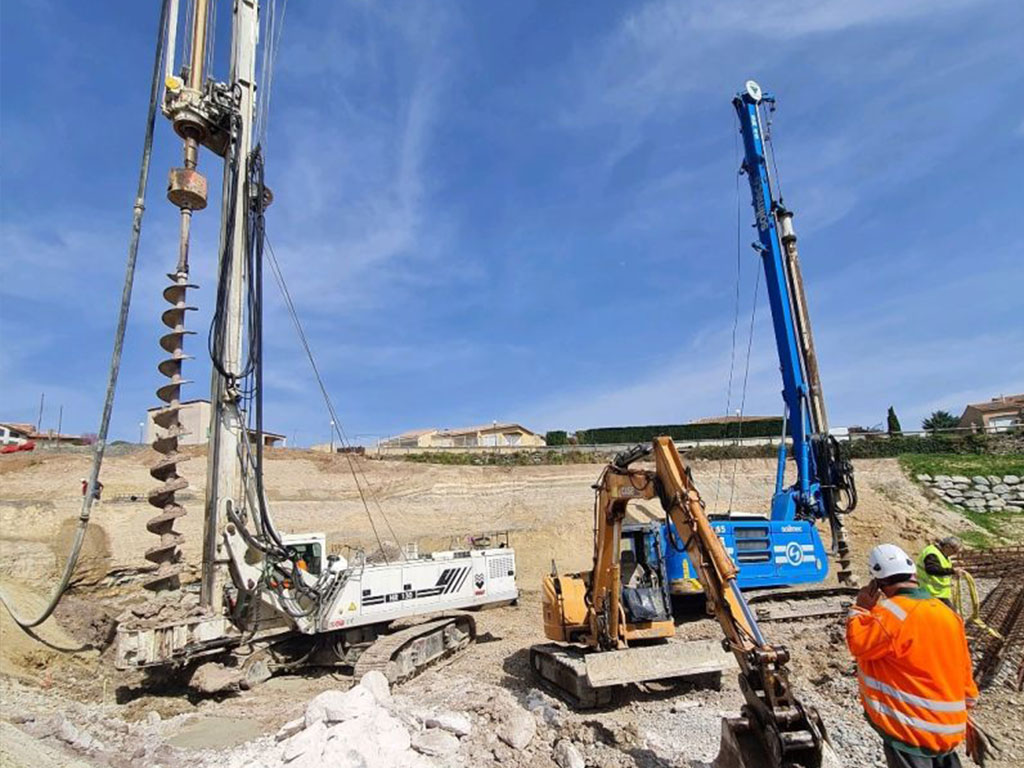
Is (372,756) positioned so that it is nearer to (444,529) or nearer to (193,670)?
(193,670)

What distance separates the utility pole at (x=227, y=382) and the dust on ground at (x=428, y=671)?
186 cm

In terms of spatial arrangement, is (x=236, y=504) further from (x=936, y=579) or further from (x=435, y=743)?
(x=936, y=579)

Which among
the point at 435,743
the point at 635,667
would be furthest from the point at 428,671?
the point at 435,743

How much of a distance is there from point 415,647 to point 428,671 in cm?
56

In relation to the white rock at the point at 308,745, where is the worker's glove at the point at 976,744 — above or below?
above

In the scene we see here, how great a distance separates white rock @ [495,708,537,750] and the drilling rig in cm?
369

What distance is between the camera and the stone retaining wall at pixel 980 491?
26.8m

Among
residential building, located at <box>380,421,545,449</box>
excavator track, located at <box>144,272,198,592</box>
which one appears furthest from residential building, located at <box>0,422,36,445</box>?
excavator track, located at <box>144,272,198,592</box>

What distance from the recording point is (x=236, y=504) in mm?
10312

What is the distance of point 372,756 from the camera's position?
5.74m

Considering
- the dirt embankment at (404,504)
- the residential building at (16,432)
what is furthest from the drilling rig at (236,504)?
the residential building at (16,432)

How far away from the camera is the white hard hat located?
3.76 meters

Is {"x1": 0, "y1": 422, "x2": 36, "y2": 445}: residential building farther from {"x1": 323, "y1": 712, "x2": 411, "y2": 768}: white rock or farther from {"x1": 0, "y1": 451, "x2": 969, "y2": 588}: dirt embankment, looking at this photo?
{"x1": 323, "y1": 712, "x2": 411, "y2": 768}: white rock

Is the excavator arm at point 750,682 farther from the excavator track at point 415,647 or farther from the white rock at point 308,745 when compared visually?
the excavator track at point 415,647
